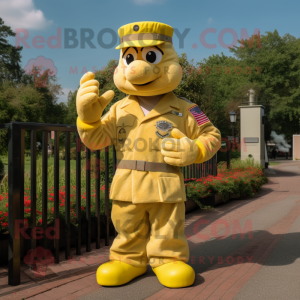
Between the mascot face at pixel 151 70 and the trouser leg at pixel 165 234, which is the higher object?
the mascot face at pixel 151 70

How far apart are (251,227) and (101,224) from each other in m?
2.60

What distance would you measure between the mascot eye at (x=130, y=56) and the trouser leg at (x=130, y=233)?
4.51 ft

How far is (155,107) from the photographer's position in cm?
333

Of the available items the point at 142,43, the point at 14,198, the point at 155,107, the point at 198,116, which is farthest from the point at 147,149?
the point at 14,198

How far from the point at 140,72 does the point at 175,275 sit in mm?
1870

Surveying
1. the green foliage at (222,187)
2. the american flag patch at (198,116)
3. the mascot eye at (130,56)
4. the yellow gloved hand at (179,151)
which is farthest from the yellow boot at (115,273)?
the green foliage at (222,187)

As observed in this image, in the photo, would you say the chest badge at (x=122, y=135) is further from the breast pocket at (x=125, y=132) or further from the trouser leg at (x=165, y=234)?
the trouser leg at (x=165, y=234)

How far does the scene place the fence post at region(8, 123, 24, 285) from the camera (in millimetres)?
3027

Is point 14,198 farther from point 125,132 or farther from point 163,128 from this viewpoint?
point 163,128

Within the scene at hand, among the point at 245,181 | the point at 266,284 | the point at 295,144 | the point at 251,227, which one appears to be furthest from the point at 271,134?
the point at 266,284

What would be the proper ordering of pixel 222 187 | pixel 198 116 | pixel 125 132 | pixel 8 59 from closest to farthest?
pixel 125 132, pixel 198 116, pixel 222 187, pixel 8 59

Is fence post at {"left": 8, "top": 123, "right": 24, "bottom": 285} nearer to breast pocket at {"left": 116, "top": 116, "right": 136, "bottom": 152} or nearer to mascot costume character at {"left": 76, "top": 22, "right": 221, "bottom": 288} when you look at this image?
mascot costume character at {"left": 76, "top": 22, "right": 221, "bottom": 288}

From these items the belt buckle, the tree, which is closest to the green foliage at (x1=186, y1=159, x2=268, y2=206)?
the belt buckle

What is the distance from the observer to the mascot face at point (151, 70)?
10.4ft
